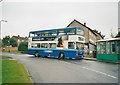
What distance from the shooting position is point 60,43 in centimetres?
3131

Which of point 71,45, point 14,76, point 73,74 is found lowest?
point 73,74

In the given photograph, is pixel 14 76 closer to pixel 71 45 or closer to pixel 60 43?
pixel 71 45

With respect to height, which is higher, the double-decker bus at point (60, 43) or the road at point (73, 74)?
the double-decker bus at point (60, 43)

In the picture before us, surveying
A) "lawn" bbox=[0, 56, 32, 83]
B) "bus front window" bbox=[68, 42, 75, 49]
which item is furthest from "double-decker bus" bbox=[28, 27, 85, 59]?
"lawn" bbox=[0, 56, 32, 83]

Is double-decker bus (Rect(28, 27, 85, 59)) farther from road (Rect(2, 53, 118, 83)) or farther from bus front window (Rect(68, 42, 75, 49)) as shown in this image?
road (Rect(2, 53, 118, 83))

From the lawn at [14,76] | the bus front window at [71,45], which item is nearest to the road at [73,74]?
the lawn at [14,76]

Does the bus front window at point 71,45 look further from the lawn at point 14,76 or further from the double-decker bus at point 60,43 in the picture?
the lawn at point 14,76

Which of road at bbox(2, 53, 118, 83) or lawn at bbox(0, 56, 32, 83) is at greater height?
lawn at bbox(0, 56, 32, 83)

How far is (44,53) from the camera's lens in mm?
33938

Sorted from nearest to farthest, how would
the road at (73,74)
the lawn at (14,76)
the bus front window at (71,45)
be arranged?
the lawn at (14,76) → the road at (73,74) → the bus front window at (71,45)

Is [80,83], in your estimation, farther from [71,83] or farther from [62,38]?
[62,38]

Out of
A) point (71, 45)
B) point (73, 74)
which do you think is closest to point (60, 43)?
point (71, 45)

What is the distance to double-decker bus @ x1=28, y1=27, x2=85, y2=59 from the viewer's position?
98.6 ft

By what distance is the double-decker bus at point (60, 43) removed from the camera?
30.1 metres
